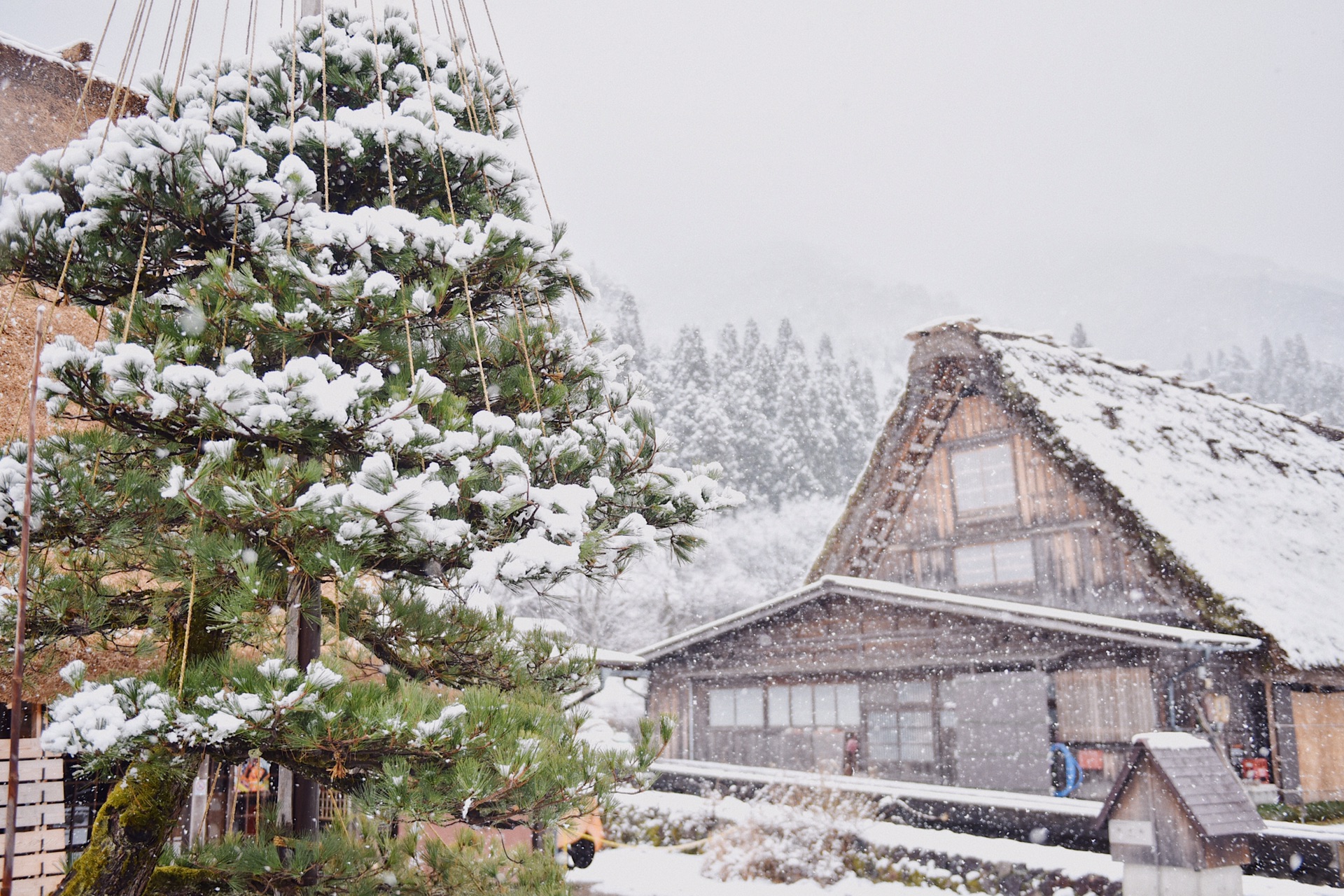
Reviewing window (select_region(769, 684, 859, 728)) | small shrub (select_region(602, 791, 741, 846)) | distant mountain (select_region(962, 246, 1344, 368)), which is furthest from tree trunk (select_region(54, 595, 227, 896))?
distant mountain (select_region(962, 246, 1344, 368))

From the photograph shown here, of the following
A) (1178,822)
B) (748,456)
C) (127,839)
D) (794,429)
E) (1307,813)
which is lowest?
(1307,813)

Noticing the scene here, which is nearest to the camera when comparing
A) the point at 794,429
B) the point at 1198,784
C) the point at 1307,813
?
the point at 1198,784

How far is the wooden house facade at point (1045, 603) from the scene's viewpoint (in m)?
11.9

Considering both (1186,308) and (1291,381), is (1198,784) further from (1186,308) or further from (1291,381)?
(1186,308)

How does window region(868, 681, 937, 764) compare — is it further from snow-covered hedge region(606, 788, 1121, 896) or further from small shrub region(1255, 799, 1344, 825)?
small shrub region(1255, 799, 1344, 825)

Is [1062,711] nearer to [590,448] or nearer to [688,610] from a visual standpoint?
[590,448]

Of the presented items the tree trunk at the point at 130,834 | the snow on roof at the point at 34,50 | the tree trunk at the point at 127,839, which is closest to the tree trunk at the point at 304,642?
the tree trunk at the point at 130,834

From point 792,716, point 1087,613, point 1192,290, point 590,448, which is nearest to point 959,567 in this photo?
point 1087,613

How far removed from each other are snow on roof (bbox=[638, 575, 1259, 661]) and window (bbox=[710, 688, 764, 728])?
1230 mm

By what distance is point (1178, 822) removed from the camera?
661cm

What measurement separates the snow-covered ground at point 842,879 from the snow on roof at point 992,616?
2.75 m

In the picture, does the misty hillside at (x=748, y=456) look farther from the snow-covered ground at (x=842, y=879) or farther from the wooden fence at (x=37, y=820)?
the wooden fence at (x=37, y=820)

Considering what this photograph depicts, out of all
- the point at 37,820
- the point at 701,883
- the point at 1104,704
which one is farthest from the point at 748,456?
the point at 37,820

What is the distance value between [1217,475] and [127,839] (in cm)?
1683
